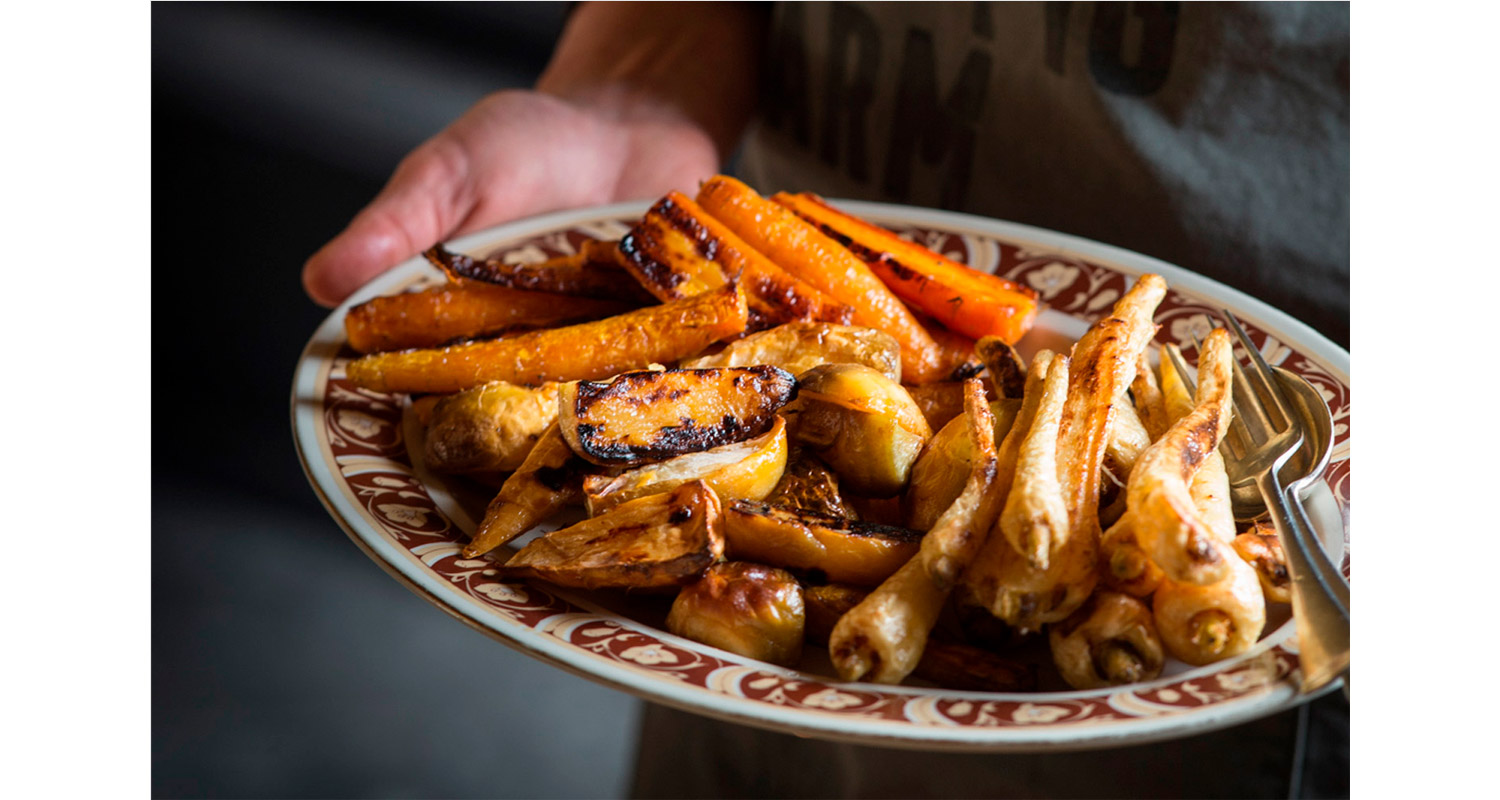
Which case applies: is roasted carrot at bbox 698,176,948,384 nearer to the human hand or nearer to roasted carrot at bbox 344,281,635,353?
roasted carrot at bbox 344,281,635,353

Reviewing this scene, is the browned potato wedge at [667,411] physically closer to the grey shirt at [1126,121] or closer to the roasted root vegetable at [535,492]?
the roasted root vegetable at [535,492]

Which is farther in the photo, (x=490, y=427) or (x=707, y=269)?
(x=707, y=269)

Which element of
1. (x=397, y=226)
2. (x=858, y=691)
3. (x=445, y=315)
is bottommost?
(x=858, y=691)

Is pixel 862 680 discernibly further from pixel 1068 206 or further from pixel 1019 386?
pixel 1068 206

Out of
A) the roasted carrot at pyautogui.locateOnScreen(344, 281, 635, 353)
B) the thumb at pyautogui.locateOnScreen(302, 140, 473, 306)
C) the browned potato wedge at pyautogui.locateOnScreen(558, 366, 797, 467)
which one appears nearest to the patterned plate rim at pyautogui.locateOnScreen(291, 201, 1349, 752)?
the browned potato wedge at pyautogui.locateOnScreen(558, 366, 797, 467)

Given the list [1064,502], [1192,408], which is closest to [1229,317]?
[1192,408]

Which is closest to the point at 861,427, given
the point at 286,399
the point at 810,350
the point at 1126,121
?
the point at 810,350

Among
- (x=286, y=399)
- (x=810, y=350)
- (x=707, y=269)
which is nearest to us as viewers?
(x=810, y=350)

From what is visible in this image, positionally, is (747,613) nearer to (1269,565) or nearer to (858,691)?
(858,691)
